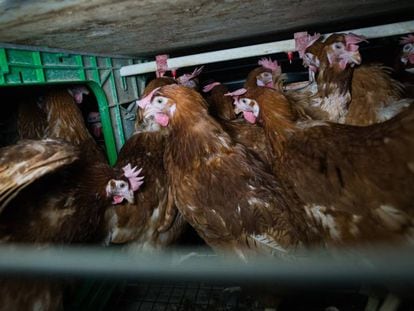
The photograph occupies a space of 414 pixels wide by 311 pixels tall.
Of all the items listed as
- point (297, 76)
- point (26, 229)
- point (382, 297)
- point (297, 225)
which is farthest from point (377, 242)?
point (297, 76)

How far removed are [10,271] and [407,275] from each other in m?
0.63

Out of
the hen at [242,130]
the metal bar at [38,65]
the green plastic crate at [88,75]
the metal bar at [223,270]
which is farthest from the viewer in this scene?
the hen at [242,130]

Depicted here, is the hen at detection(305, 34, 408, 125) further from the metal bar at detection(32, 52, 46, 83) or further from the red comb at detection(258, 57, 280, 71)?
the metal bar at detection(32, 52, 46, 83)

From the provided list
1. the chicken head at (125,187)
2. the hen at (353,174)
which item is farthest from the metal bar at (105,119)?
the hen at (353,174)

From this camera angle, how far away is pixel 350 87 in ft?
7.43

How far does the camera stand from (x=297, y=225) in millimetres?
1639

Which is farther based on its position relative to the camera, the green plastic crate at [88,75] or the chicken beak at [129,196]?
the chicken beak at [129,196]

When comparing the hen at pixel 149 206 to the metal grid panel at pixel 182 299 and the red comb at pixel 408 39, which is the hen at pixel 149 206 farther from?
the red comb at pixel 408 39

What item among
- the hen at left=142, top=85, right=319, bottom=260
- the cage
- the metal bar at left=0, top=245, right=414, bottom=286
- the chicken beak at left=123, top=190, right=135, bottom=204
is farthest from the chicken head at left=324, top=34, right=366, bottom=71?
the metal bar at left=0, top=245, right=414, bottom=286

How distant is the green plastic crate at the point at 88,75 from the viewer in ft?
5.17

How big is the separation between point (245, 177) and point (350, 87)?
4.05 feet

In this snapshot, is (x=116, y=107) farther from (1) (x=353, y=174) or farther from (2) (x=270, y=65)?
(1) (x=353, y=174)

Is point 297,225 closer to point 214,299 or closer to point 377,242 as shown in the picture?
point 377,242

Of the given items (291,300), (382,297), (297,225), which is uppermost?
(297,225)
